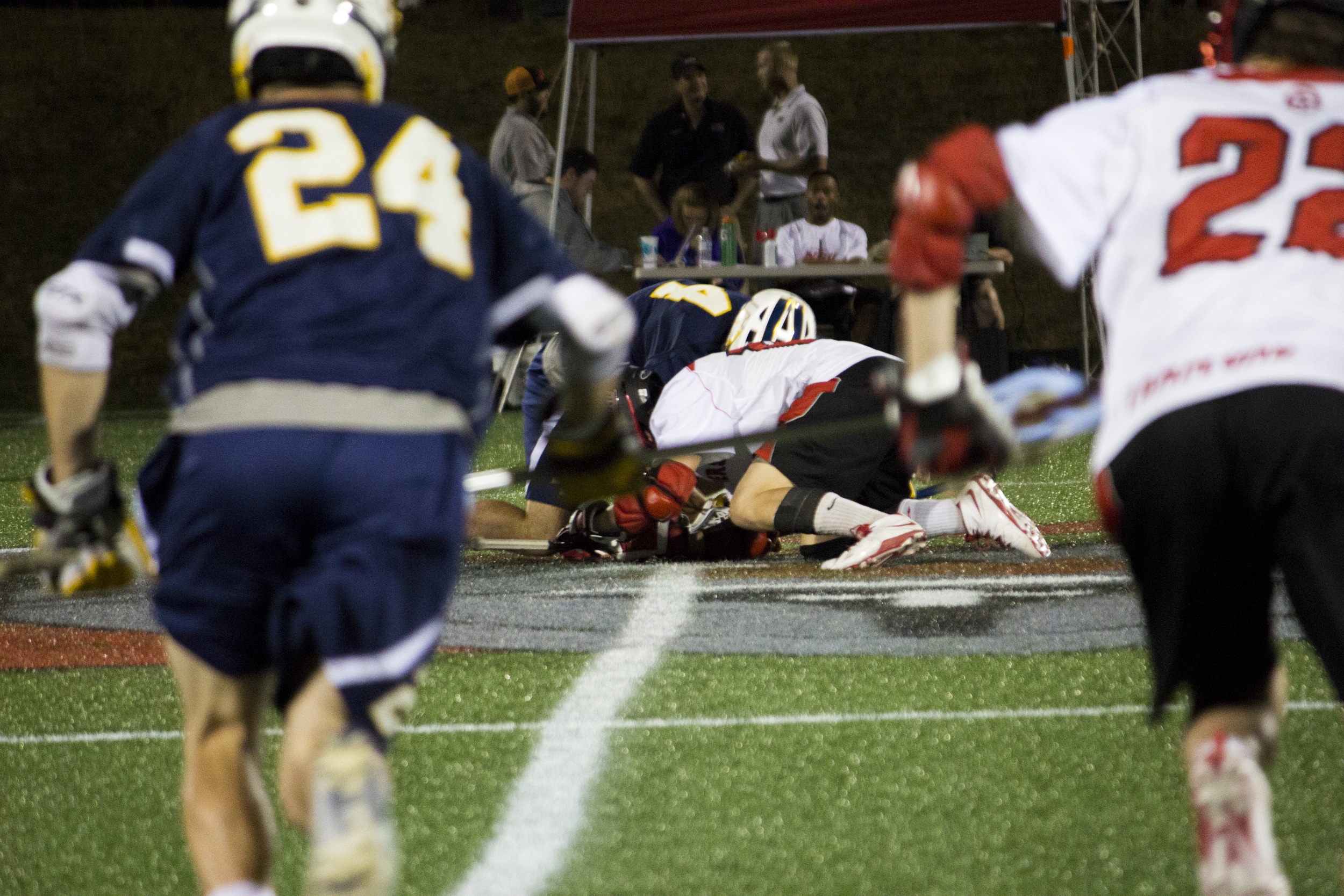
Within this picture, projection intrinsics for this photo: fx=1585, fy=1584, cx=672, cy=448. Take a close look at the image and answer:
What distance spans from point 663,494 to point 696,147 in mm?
6984

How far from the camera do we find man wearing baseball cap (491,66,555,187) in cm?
1230

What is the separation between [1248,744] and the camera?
7.94ft

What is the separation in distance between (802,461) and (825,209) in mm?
5884

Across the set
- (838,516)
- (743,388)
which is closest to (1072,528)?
(838,516)

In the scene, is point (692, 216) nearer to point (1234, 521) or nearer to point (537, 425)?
point (537, 425)

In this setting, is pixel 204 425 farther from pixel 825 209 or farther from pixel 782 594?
pixel 825 209

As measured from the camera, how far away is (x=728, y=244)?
11.5 metres

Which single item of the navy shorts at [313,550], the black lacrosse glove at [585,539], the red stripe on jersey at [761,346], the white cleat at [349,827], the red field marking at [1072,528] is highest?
the navy shorts at [313,550]

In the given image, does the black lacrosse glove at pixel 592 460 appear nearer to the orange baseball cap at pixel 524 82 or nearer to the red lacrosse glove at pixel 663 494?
the red lacrosse glove at pixel 663 494

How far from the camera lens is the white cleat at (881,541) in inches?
250

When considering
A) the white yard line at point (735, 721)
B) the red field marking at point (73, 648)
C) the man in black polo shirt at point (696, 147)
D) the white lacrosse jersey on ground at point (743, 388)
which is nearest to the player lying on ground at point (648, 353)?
the white lacrosse jersey on ground at point (743, 388)

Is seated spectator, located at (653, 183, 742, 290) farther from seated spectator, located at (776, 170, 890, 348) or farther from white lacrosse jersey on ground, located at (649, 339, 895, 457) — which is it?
white lacrosse jersey on ground, located at (649, 339, 895, 457)

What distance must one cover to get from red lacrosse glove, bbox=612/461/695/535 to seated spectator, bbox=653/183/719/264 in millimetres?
4687

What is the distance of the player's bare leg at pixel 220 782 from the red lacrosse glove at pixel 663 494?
4279 millimetres
